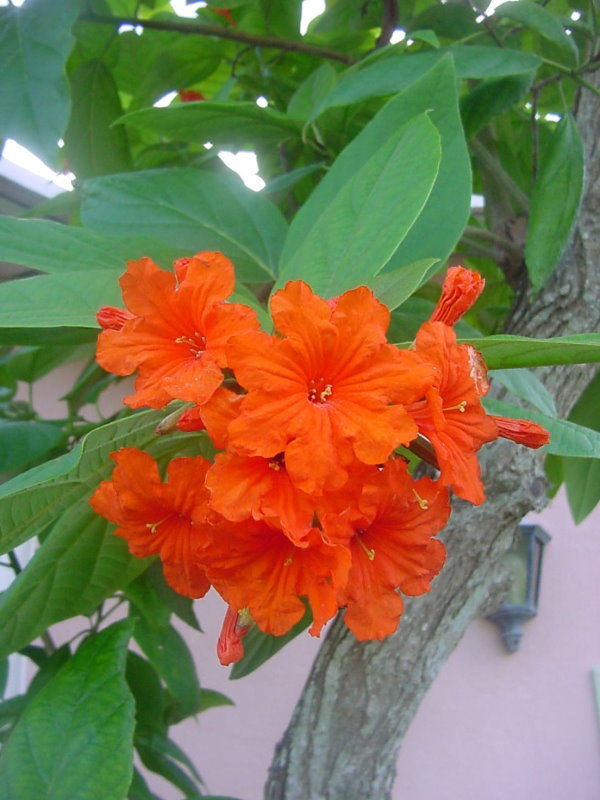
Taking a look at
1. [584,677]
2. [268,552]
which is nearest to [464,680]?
[584,677]

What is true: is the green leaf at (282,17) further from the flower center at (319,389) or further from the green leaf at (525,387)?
the flower center at (319,389)

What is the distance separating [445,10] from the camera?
3.32 feet

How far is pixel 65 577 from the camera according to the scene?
0.72 meters

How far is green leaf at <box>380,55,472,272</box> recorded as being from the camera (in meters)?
0.64

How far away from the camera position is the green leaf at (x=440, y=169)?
64cm

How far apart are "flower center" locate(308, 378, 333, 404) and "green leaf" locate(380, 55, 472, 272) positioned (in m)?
0.18

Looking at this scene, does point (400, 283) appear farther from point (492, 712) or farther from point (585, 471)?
point (492, 712)

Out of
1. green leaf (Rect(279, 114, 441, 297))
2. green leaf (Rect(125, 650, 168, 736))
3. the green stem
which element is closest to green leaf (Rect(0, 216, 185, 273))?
green leaf (Rect(279, 114, 441, 297))

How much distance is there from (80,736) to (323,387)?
38cm

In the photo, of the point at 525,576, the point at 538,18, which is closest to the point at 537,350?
the point at 538,18

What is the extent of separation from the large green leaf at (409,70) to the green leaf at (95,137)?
0.35 metres

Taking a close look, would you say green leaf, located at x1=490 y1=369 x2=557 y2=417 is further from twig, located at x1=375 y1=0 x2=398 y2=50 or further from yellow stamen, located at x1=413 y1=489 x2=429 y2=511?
twig, located at x1=375 y1=0 x2=398 y2=50

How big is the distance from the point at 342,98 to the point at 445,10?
341 mm

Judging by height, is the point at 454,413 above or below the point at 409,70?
below
